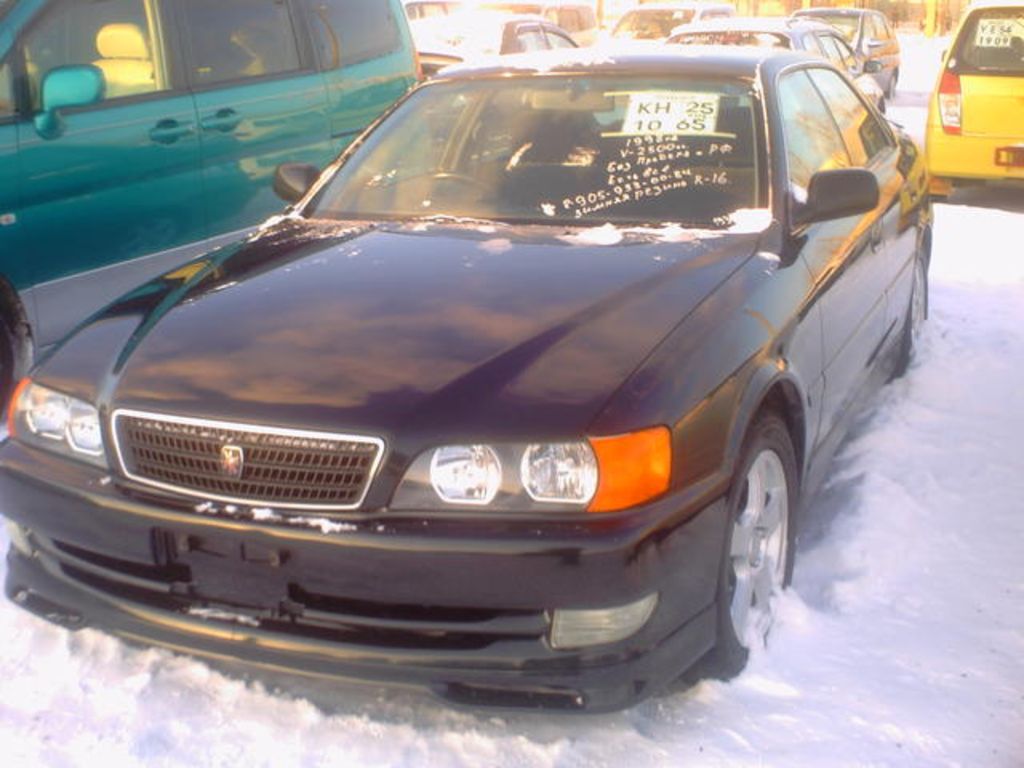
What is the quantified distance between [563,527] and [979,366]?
12.2 feet

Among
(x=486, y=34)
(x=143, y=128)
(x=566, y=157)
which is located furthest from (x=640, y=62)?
(x=486, y=34)

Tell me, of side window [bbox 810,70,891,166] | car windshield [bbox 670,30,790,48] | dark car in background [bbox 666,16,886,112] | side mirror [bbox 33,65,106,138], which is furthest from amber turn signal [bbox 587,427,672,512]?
car windshield [bbox 670,30,790,48]

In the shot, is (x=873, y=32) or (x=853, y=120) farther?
(x=873, y=32)

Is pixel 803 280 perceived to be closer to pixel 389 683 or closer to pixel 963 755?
pixel 963 755

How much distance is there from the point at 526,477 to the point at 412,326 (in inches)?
23.8

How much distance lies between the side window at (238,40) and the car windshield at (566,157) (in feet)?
6.20

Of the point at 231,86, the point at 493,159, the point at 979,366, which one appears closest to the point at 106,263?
the point at 231,86

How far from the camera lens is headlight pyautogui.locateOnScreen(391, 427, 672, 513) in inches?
104

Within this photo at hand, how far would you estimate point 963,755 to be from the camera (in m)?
2.83

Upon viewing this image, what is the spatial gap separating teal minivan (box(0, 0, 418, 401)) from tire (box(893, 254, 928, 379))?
2.98 m

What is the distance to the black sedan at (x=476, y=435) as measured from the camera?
2.64 metres

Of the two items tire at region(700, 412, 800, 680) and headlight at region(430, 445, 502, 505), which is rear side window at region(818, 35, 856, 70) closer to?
tire at region(700, 412, 800, 680)

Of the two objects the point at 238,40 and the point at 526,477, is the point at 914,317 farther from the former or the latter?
the point at 526,477

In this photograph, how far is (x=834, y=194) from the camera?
378 cm
